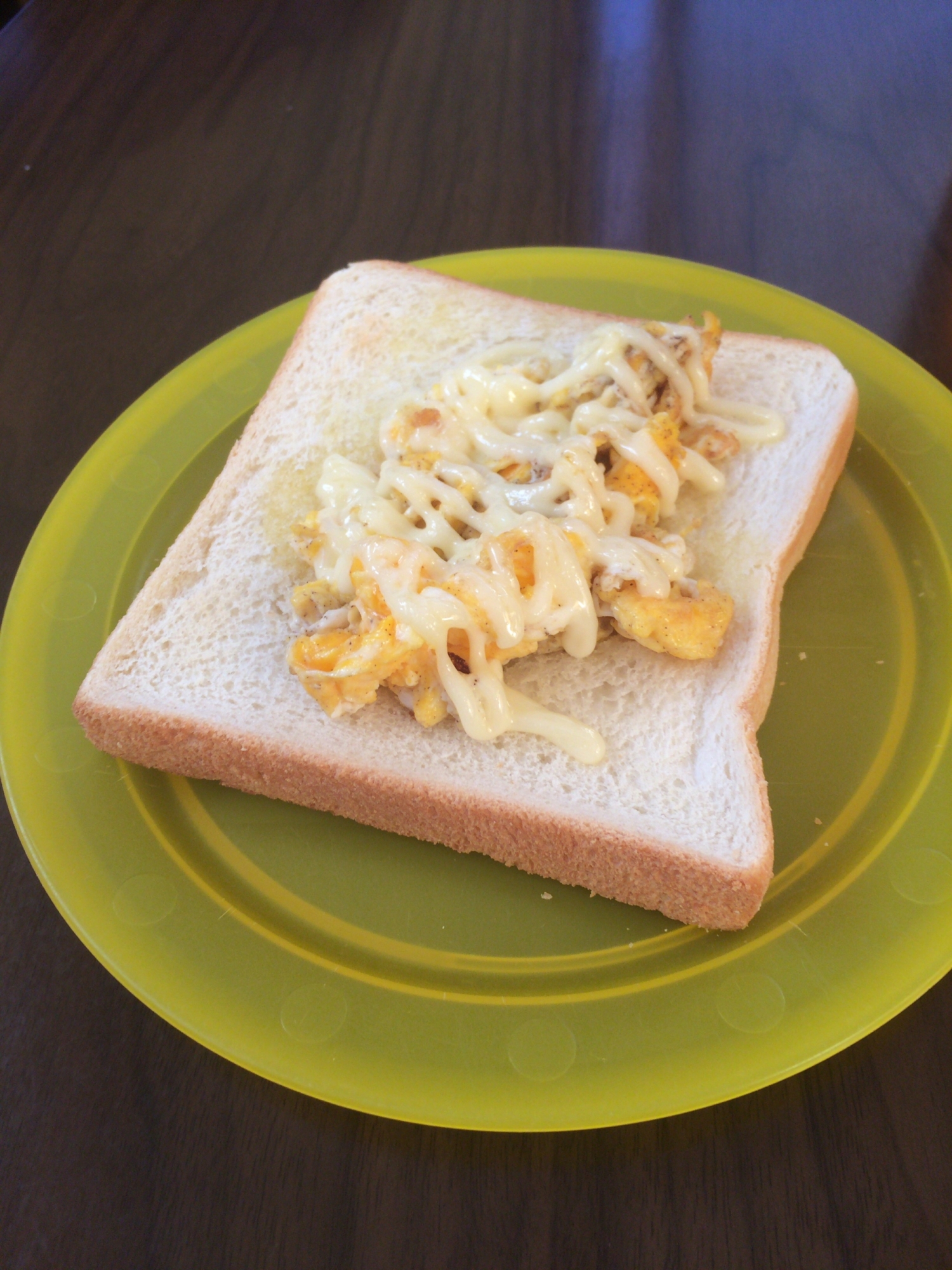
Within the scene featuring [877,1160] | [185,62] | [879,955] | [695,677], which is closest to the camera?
[877,1160]

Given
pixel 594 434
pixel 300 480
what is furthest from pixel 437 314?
pixel 594 434

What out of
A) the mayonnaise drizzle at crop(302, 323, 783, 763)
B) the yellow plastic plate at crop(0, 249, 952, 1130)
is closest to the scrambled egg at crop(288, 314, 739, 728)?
the mayonnaise drizzle at crop(302, 323, 783, 763)

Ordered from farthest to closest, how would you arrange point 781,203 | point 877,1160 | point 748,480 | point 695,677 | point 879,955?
point 781,203 → point 748,480 → point 695,677 → point 879,955 → point 877,1160

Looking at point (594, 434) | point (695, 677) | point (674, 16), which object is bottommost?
point (695, 677)

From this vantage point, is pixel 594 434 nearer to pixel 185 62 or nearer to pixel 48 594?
pixel 48 594

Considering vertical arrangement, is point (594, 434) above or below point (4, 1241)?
above

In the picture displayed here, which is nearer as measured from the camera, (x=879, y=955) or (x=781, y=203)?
(x=879, y=955)
